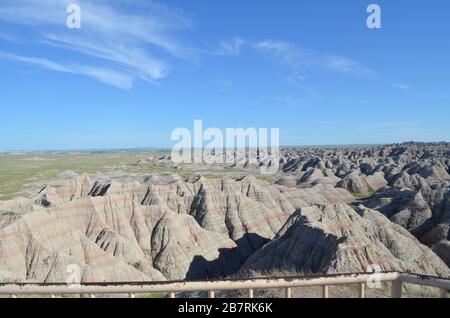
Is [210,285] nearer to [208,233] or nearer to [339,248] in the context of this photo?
[339,248]

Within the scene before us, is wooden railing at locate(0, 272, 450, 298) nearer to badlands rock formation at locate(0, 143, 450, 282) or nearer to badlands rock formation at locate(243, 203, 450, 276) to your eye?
badlands rock formation at locate(243, 203, 450, 276)

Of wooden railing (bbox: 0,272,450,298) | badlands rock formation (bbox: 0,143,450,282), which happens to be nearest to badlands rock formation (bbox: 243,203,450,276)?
badlands rock formation (bbox: 0,143,450,282)

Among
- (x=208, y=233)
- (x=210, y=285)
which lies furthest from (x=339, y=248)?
(x=208, y=233)

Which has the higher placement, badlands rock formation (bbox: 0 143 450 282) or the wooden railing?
the wooden railing

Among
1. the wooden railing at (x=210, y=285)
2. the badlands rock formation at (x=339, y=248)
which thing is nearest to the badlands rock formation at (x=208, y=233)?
the badlands rock formation at (x=339, y=248)

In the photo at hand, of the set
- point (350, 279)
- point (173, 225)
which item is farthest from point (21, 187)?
point (350, 279)

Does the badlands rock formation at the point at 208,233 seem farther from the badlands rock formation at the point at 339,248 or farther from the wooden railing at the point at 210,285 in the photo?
the wooden railing at the point at 210,285
